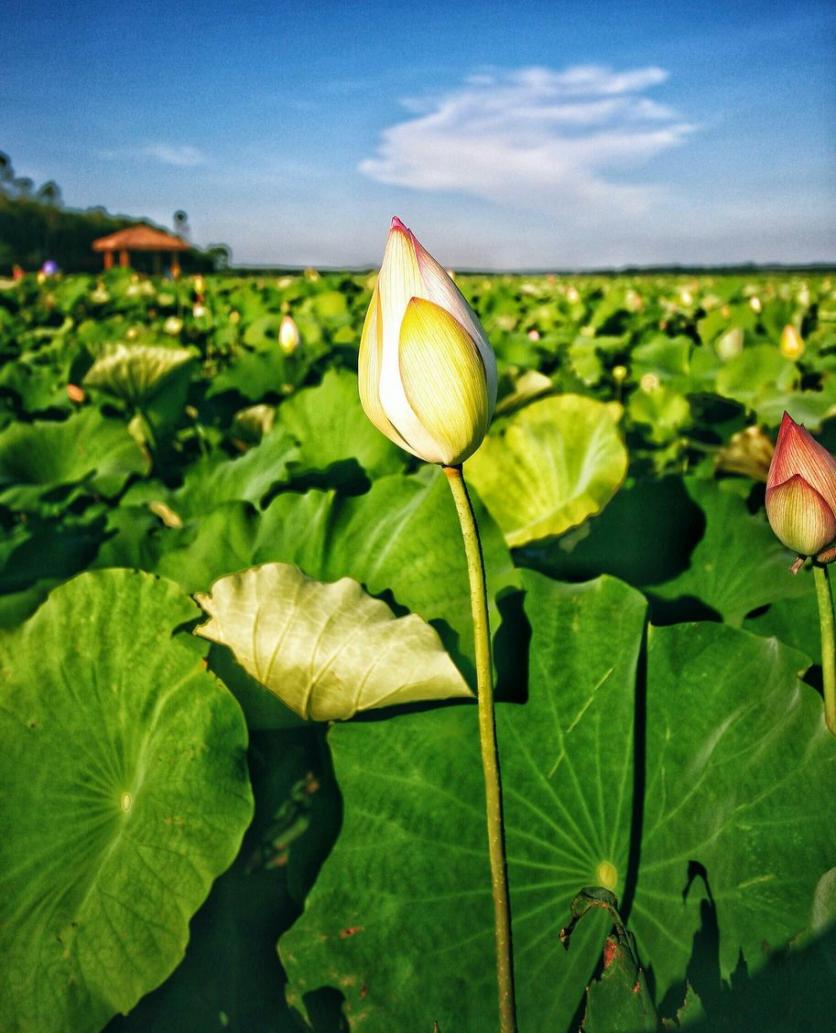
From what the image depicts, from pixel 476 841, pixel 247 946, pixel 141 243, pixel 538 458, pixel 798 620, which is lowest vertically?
pixel 247 946

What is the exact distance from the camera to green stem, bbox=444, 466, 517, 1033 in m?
0.48

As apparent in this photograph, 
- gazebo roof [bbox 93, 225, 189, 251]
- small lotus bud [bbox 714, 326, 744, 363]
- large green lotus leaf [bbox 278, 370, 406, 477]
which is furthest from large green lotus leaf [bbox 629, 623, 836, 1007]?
gazebo roof [bbox 93, 225, 189, 251]

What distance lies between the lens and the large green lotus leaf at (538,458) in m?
1.23

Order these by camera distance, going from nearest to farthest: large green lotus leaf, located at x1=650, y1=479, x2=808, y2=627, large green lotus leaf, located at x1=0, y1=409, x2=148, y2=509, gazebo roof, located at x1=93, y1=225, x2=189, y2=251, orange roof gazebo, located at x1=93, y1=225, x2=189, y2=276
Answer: large green lotus leaf, located at x1=650, y1=479, x2=808, y2=627
large green lotus leaf, located at x1=0, y1=409, x2=148, y2=509
orange roof gazebo, located at x1=93, y1=225, x2=189, y2=276
gazebo roof, located at x1=93, y1=225, x2=189, y2=251

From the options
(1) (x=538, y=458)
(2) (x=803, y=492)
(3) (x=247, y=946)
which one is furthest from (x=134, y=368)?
(2) (x=803, y=492)

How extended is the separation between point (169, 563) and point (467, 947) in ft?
1.65

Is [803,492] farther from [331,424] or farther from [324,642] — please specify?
[331,424]

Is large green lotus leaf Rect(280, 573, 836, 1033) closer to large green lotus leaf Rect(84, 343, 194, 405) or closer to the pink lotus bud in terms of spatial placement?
Result: the pink lotus bud

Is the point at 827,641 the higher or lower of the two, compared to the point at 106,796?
higher

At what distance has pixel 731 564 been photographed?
38.5 inches

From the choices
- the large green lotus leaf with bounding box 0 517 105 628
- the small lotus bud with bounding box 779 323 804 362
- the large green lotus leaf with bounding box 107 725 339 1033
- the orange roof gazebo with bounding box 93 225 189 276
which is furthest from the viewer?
the orange roof gazebo with bounding box 93 225 189 276

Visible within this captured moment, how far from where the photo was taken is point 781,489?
2.04ft

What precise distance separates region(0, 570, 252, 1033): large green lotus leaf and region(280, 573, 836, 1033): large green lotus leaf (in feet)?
0.34

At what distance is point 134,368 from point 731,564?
1.37 meters
